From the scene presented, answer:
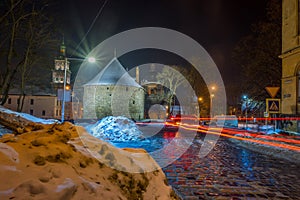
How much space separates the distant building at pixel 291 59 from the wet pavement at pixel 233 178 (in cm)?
1005

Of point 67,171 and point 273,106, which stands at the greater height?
point 273,106

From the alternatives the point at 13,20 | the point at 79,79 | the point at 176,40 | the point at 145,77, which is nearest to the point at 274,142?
the point at 13,20

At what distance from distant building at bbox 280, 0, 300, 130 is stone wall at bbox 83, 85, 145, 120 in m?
27.7

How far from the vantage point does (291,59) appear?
17.1 metres

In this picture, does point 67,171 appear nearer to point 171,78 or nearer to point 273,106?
point 273,106

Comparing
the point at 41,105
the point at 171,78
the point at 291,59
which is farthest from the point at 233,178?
the point at 41,105

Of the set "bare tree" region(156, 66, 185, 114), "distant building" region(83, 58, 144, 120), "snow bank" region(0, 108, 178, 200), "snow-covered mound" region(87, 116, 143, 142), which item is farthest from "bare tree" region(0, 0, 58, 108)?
"bare tree" region(156, 66, 185, 114)

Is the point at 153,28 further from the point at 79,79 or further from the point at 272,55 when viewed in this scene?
the point at 79,79

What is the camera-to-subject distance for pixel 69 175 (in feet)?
8.86

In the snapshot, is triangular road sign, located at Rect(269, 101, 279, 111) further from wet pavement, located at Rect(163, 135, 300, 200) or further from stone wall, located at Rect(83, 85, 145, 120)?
stone wall, located at Rect(83, 85, 145, 120)

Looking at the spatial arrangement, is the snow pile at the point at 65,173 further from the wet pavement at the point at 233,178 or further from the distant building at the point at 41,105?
the distant building at the point at 41,105

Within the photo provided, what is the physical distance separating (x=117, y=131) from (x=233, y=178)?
9987mm

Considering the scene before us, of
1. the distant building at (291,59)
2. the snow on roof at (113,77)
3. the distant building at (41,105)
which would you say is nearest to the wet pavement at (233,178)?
the distant building at (291,59)

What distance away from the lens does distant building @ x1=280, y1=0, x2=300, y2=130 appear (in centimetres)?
1648
